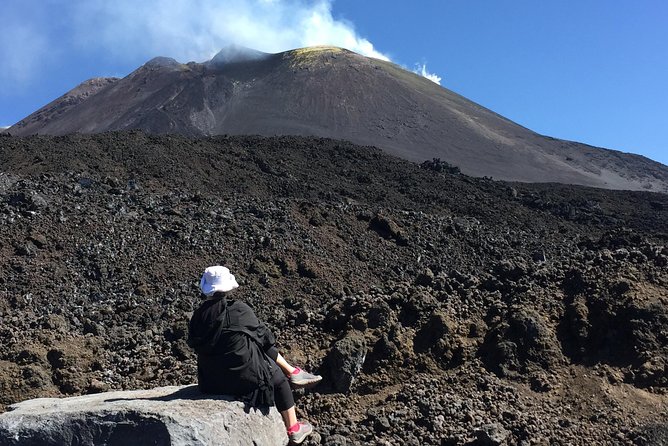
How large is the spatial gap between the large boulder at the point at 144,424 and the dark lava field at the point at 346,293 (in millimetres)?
1241

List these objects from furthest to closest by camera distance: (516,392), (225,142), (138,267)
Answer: (225,142)
(138,267)
(516,392)

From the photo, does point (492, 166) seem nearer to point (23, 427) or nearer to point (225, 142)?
point (225, 142)

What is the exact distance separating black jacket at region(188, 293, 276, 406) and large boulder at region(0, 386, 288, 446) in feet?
0.33

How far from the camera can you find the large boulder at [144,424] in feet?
13.1

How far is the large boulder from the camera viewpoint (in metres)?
4.00

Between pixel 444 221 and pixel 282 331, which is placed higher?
pixel 444 221

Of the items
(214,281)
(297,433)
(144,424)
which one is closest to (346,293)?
(297,433)

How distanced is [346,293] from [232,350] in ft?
18.8

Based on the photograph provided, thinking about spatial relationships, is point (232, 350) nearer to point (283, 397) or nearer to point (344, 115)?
point (283, 397)

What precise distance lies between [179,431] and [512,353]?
11.2 ft

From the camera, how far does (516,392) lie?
5891 millimetres

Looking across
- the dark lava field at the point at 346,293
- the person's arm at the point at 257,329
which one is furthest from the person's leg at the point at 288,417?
the dark lava field at the point at 346,293

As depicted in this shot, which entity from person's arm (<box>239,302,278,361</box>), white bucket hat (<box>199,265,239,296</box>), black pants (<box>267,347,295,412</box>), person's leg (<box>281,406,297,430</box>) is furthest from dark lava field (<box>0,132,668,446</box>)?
white bucket hat (<box>199,265,239,296</box>)

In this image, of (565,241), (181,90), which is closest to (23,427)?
(565,241)
